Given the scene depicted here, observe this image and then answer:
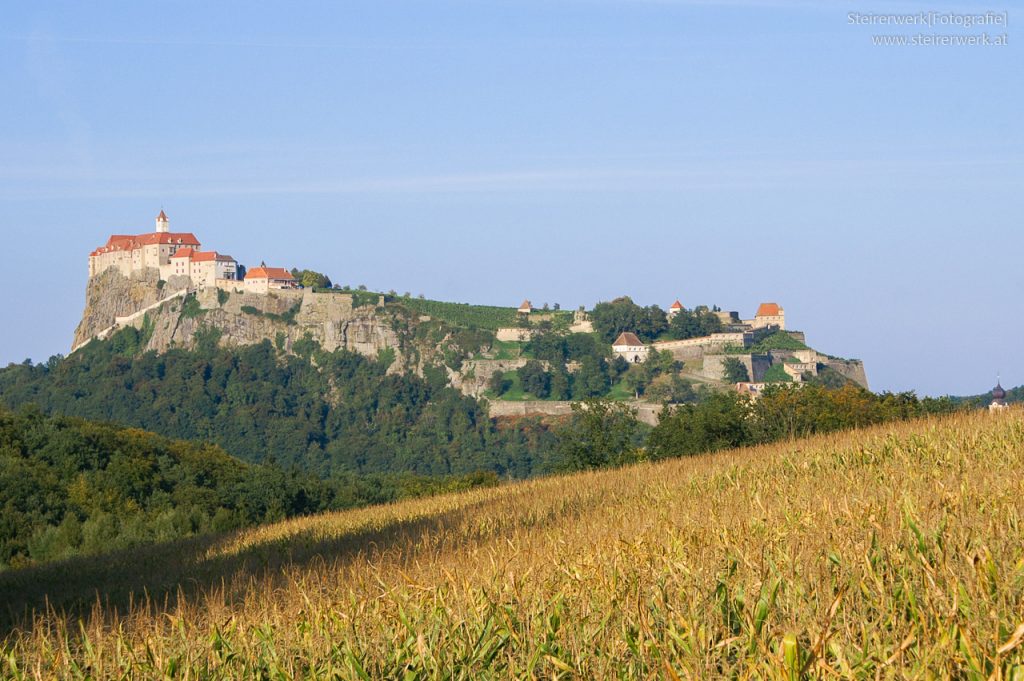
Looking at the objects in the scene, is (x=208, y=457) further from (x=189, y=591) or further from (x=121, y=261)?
(x=121, y=261)

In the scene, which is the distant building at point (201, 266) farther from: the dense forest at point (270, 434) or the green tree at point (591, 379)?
the green tree at point (591, 379)

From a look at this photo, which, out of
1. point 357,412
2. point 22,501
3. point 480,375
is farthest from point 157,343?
point 22,501

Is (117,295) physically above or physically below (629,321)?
above

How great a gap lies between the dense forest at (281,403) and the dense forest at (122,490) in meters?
65.3

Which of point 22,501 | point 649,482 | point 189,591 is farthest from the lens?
point 22,501

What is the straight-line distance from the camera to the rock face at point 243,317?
507 ft

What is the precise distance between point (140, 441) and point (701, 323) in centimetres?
10015

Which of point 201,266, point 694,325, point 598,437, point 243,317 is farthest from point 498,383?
point 598,437

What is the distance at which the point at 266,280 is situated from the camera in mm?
160875

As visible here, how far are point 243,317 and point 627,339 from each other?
164 ft

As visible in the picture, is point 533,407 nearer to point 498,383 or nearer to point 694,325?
point 498,383

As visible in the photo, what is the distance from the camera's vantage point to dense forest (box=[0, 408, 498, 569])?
135 ft

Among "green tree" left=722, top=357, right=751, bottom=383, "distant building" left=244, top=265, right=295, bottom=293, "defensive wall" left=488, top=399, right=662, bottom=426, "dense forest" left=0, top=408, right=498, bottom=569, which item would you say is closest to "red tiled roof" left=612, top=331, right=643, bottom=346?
"defensive wall" left=488, top=399, right=662, bottom=426

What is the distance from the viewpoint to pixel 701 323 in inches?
6048
